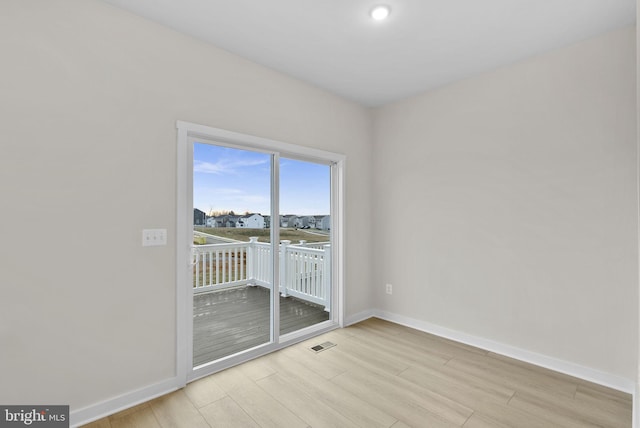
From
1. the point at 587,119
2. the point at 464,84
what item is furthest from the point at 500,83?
the point at 587,119

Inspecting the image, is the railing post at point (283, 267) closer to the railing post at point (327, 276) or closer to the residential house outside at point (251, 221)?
the residential house outside at point (251, 221)

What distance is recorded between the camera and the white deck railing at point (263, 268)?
2570 mm

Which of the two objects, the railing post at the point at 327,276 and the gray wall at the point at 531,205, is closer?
the gray wall at the point at 531,205

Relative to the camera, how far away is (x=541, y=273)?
259 centimetres

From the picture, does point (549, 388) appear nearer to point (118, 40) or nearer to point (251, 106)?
point (251, 106)

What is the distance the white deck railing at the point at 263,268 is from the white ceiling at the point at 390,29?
1779mm

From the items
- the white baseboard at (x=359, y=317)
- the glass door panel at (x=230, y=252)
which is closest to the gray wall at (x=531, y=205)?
the white baseboard at (x=359, y=317)

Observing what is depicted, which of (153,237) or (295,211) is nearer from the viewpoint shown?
(153,237)

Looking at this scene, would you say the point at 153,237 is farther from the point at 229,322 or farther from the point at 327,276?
the point at 327,276

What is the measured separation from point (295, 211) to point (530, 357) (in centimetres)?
263

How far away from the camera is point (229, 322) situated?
280cm

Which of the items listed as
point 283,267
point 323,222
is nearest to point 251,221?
point 283,267

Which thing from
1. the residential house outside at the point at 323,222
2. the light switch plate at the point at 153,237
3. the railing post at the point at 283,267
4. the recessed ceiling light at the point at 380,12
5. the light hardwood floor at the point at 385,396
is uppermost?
the recessed ceiling light at the point at 380,12

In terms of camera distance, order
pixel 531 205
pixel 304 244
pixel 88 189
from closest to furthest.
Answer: pixel 88 189, pixel 531 205, pixel 304 244
